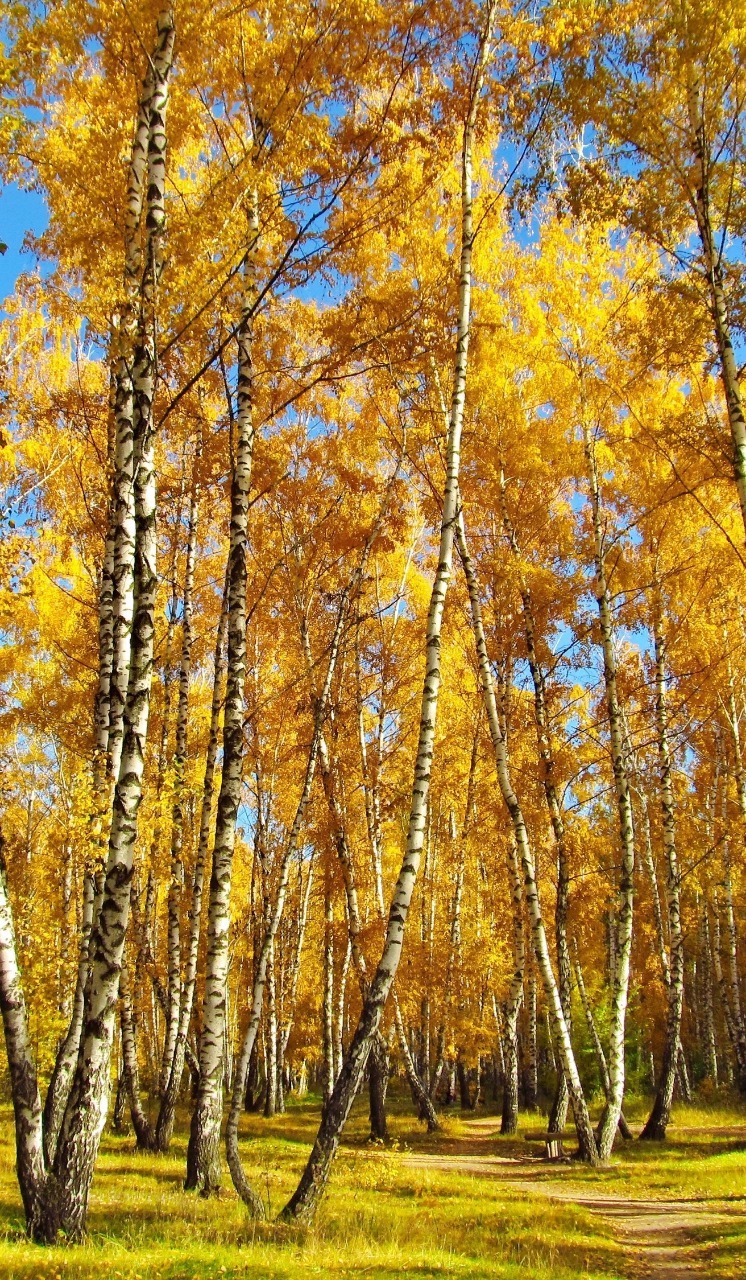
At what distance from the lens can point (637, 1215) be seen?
7.62 m

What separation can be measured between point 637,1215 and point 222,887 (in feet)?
16.5

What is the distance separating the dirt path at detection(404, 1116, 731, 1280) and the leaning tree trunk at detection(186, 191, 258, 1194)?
3536 millimetres

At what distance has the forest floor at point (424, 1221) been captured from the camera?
4.85 m

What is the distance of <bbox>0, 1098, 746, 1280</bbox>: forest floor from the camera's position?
4848 mm

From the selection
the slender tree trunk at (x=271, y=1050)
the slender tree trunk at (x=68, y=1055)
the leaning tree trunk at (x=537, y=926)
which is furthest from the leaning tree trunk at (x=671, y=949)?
the slender tree trunk at (x=68, y=1055)

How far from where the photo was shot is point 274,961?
2044 cm

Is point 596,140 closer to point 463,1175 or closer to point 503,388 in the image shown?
point 503,388

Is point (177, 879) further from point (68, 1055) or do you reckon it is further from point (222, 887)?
point (222, 887)

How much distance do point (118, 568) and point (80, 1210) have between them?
169 inches

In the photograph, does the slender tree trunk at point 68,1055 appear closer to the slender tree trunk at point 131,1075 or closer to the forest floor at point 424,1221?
the forest floor at point 424,1221

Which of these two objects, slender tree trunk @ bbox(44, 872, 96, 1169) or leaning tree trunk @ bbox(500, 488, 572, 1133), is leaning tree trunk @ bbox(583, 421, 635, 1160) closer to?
leaning tree trunk @ bbox(500, 488, 572, 1133)

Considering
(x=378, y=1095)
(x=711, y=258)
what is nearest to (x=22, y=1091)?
(x=711, y=258)

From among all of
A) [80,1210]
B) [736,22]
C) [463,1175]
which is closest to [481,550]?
[736,22]

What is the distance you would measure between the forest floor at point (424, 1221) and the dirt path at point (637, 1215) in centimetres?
2
